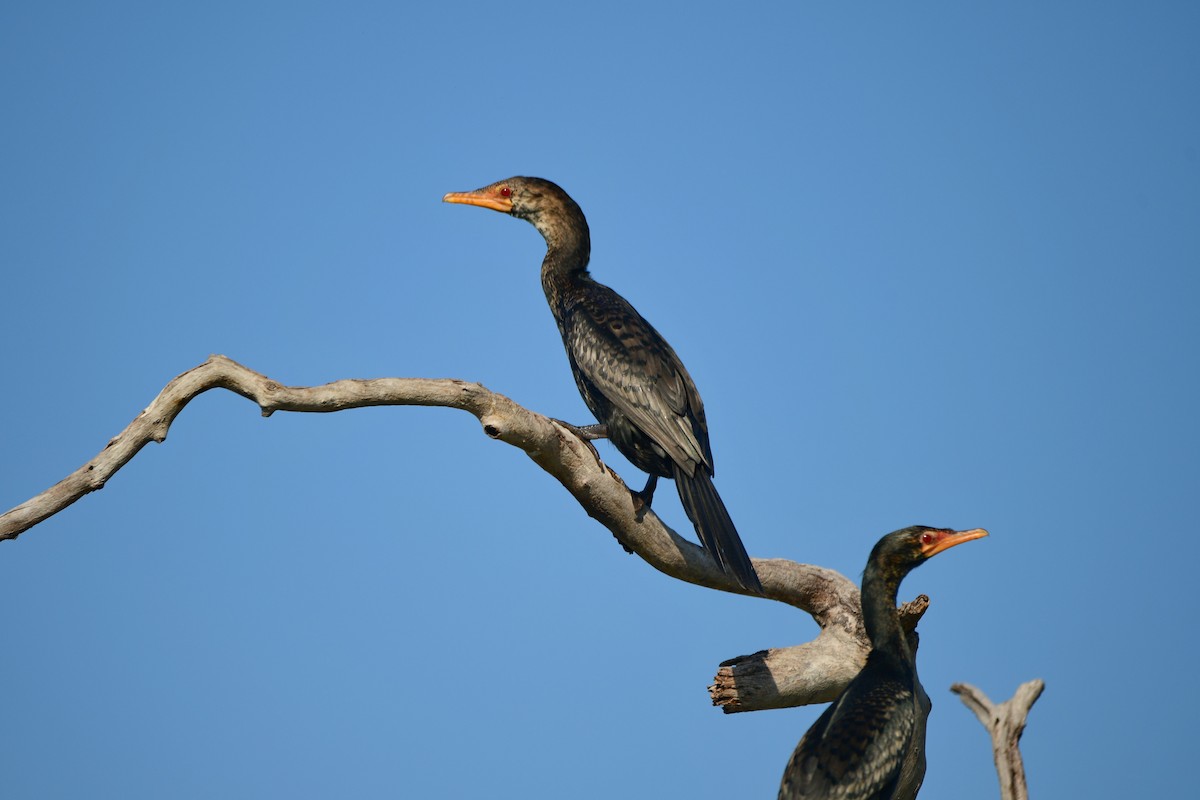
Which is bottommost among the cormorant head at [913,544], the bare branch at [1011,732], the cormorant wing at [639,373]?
the bare branch at [1011,732]

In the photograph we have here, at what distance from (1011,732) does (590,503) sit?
6.78ft

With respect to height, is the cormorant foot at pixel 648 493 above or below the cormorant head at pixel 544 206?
below

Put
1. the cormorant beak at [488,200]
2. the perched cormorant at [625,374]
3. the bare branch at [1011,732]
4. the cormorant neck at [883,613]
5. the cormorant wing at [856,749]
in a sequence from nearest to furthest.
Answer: the cormorant wing at [856,749] → the bare branch at [1011,732] → the cormorant neck at [883,613] → the perched cormorant at [625,374] → the cormorant beak at [488,200]

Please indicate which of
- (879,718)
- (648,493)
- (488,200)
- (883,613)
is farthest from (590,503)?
(488,200)

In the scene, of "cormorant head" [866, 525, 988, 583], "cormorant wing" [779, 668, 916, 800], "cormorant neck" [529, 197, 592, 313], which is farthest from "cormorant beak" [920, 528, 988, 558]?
"cormorant neck" [529, 197, 592, 313]

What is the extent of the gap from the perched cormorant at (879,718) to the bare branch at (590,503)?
0.19 metres

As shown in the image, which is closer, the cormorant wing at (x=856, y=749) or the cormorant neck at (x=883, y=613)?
the cormorant wing at (x=856, y=749)

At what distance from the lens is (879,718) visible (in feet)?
16.2

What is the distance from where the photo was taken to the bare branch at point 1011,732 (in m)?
5.08

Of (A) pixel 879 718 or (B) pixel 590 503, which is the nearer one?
(A) pixel 879 718

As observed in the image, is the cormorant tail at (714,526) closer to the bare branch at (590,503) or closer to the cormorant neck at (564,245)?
the bare branch at (590,503)

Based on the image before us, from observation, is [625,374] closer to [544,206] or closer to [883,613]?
[544,206]

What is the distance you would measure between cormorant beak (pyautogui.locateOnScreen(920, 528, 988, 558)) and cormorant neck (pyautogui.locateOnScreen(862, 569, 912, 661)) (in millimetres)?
186

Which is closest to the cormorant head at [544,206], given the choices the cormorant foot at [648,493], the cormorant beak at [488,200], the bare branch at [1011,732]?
the cormorant beak at [488,200]
